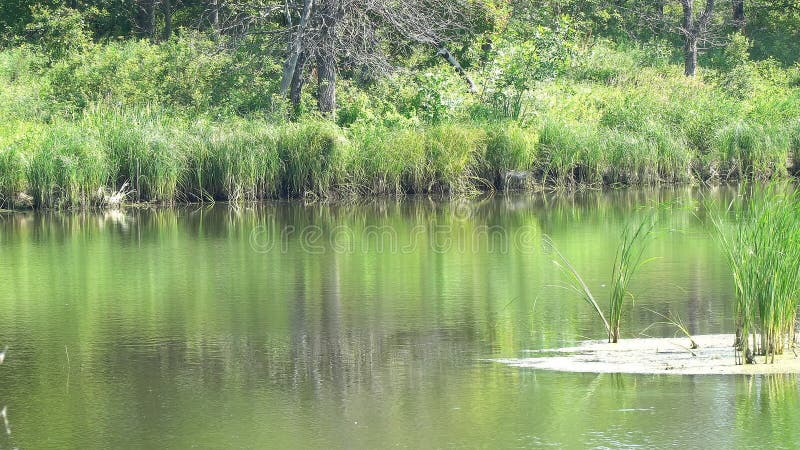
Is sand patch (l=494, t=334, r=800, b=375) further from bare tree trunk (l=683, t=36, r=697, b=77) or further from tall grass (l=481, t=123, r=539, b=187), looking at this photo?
bare tree trunk (l=683, t=36, r=697, b=77)

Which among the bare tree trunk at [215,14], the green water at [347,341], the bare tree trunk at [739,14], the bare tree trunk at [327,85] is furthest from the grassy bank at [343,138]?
the bare tree trunk at [739,14]

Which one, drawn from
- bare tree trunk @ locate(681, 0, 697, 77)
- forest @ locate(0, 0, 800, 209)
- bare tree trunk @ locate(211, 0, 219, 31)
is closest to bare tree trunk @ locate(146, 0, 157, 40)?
forest @ locate(0, 0, 800, 209)

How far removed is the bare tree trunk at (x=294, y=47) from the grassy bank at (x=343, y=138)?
65cm

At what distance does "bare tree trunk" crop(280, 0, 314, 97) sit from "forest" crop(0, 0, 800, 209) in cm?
5

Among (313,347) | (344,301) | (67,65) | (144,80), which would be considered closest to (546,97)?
(144,80)

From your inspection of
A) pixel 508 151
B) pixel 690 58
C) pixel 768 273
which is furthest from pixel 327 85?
pixel 768 273

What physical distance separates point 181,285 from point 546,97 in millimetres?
13657

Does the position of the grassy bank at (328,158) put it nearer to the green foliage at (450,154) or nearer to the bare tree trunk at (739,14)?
the green foliage at (450,154)

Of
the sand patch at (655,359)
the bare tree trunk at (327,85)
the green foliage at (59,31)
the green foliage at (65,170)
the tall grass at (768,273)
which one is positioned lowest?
the sand patch at (655,359)

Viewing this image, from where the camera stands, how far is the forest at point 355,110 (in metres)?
19.2

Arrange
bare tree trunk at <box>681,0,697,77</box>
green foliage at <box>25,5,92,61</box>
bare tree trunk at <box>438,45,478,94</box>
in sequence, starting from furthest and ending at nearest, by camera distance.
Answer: bare tree trunk at <box>681,0,697,77</box>
green foliage at <box>25,5,92,61</box>
bare tree trunk at <box>438,45,478,94</box>

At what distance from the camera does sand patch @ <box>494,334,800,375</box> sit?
22.4 feet

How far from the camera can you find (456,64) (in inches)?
1032

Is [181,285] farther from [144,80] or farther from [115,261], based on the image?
[144,80]
